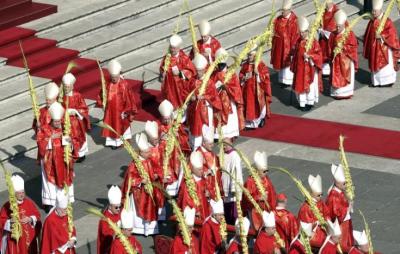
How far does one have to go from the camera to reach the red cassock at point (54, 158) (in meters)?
27.2

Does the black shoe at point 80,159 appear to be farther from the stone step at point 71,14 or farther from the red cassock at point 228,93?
the stone step at point 71,14

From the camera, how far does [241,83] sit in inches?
1211

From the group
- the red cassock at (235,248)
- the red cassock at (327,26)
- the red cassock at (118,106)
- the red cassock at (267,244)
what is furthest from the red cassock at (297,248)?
the red cassock at (327,26)

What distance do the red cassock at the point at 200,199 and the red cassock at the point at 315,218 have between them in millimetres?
1519

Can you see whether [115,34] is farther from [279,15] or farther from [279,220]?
[279,220]

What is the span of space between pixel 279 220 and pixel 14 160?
633cm

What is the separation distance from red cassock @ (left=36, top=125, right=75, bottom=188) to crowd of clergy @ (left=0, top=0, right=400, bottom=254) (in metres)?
0.02

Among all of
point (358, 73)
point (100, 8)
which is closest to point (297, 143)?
point (358, 73)

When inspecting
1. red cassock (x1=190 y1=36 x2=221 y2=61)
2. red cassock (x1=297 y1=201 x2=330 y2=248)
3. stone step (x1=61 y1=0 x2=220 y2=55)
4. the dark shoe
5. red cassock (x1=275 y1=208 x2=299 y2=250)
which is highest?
red cassock (x1=190 y1=36 x2=221 y2=61)

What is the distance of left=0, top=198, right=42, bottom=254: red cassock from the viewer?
82.0ft

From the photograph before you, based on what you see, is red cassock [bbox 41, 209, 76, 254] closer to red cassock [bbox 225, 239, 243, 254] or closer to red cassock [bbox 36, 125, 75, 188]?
red cassock [bbox 225, 239, 243, 254]

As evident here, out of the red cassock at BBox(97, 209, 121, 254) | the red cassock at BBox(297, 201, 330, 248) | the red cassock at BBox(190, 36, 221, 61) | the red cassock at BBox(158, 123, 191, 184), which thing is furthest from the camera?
the red cassock at BBox(190, 36, 221, 61)

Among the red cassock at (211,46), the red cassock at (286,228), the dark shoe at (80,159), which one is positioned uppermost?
the red cassock at (211,46)

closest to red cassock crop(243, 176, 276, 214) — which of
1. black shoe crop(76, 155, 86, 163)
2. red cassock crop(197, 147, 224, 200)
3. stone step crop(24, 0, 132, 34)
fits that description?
red cassock crop(197, 147, 224, 200)
